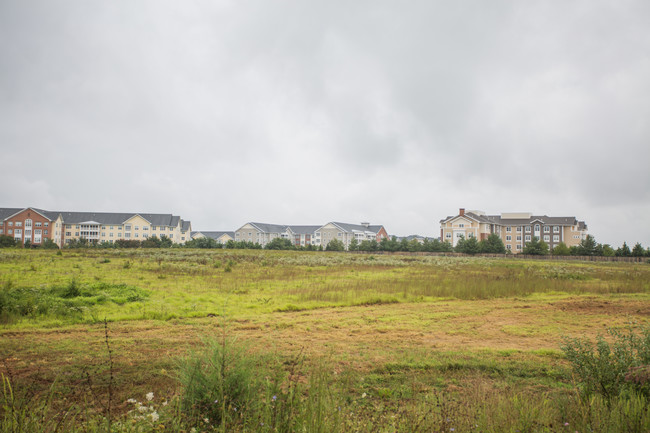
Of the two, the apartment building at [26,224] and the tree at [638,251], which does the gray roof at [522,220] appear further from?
the apartment building at [26,224]

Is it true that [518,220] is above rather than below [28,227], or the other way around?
above

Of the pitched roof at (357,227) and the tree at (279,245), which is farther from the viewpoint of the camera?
the pitched roof at (357,227)

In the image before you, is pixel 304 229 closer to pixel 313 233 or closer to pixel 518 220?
pixel 313 233

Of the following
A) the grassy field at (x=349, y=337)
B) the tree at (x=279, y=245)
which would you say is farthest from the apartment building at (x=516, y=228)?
the grassy field at (x=349, y=337)

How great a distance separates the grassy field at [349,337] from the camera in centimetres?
503

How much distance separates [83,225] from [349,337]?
112 m

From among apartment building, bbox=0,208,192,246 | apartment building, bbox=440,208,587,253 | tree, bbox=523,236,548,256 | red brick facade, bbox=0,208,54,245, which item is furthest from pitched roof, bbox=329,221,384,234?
red brick facade, bbox=0,208,54,245

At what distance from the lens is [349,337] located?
10.3 m

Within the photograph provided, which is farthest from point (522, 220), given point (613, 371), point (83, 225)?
point (83, 225)

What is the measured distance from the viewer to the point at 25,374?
6660 millimetres

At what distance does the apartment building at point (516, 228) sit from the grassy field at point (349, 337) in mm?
72209

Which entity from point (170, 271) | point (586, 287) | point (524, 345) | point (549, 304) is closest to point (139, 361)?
point (524, 345)

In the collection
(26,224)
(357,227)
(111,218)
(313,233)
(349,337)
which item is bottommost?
(349,337)

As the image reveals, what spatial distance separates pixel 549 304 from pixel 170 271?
68.9 ft
